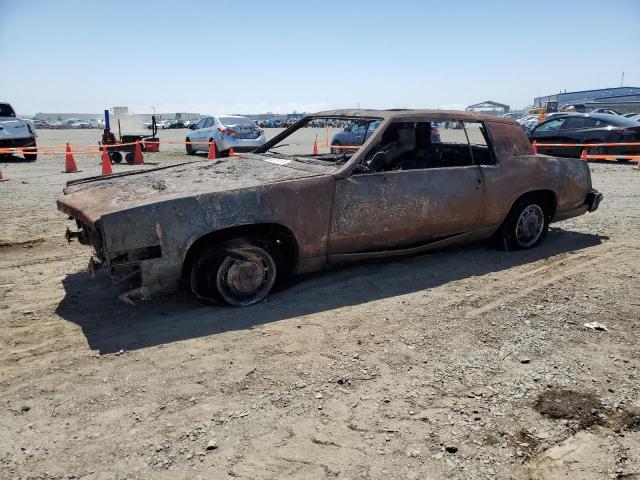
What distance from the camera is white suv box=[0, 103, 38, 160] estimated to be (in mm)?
15023

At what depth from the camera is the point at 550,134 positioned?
48.4 feet

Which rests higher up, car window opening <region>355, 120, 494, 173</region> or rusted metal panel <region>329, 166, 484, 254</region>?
car window opening <region>355, 120, 494, 173</region>

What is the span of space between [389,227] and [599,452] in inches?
98.9

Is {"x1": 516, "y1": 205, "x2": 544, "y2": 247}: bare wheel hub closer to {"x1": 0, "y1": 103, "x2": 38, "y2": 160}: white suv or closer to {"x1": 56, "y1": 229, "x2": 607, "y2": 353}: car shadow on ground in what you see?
{"x1": 56, "y1": 229, "x2": 607, "y2": 353}: car shadow on ground

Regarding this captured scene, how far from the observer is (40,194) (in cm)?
880

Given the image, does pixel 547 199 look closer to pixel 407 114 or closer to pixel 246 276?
pixel 407 114

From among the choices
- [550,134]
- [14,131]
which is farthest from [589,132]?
[14,131]

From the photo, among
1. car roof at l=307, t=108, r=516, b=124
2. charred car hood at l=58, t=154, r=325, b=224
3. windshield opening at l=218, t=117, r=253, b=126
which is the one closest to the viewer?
charred car hood at l=58, t=154, r=325, b=224

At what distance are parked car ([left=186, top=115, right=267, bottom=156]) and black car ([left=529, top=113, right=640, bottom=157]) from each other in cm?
832

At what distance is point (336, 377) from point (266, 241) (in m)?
1.44

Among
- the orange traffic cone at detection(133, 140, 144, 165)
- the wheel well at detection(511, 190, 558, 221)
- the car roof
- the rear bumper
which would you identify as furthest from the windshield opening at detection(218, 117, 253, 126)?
the wheel well at detection(511, 190, 558, 221)

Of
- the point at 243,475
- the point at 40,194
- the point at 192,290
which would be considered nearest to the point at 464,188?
the point at 192,290

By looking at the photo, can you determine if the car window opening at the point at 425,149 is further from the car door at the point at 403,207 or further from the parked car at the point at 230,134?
the parked car at the point at 230,134

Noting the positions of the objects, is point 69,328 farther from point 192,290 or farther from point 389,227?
point 389,227
